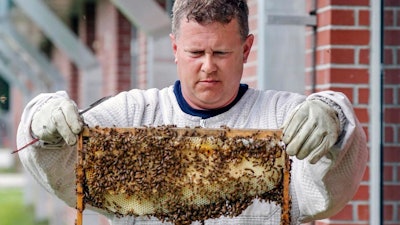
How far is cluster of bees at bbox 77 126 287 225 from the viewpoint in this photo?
3080 mm

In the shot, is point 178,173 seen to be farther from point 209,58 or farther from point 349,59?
point 349,59

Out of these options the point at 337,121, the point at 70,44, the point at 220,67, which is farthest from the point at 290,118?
the point at 70,44

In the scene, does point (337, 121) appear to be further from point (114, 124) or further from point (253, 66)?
point (253, 66)

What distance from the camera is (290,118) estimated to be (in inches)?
113

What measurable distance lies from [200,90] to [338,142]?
20.2 inches

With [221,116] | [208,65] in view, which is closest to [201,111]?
[221,116]

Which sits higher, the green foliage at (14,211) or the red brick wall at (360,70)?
the red brick wall at (360,70)

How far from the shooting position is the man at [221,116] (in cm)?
290

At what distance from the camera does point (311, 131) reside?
2.82 meters

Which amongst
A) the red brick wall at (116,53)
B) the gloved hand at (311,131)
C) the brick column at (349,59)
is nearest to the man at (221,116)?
the gloved hand at (311,131)

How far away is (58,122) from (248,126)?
28.2 inches

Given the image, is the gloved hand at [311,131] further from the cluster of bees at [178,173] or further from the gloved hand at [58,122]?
the gloved hand at [58,122]

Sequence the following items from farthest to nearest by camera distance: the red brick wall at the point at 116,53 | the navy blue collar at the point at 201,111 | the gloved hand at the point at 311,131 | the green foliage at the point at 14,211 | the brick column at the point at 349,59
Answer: the green foliage at the point at 14,211
the red brick wall at the point at 116,53
the brick column at the point at 349,59
the navy blue collar at the point at 201,111
the gloved hand at the point at 311,131

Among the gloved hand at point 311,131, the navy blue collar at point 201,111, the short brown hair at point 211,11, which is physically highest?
the short brown hair at point 211,11
